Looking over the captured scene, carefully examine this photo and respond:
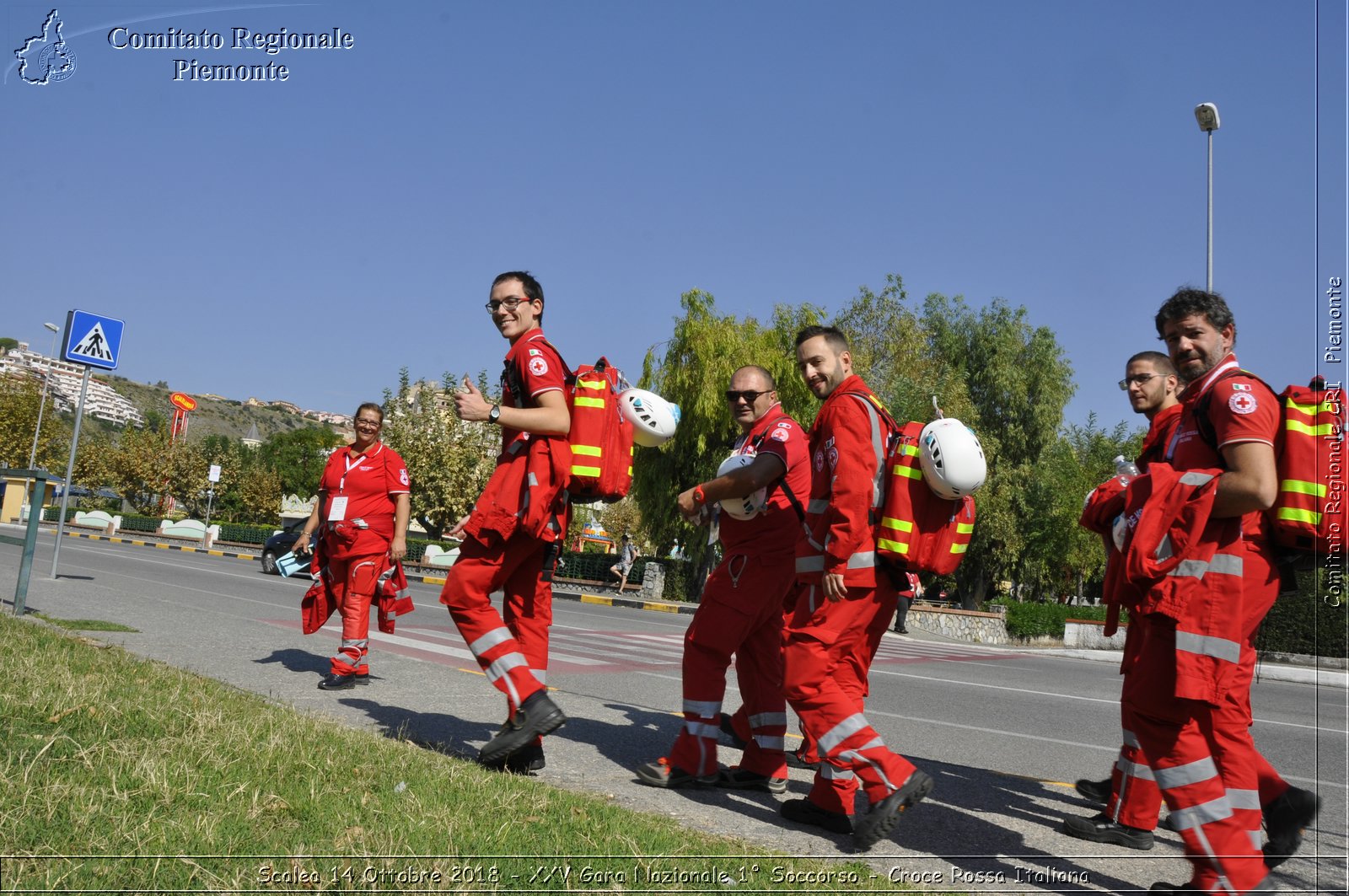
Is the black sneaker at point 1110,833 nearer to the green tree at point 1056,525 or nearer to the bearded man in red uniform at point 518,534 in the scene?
the bearded man in red uniform at point 518,534

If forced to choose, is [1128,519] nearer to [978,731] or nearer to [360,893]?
[360,893]

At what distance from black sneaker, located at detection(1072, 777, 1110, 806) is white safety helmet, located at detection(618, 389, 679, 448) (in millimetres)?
2772

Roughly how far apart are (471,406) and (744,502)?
4.46ft

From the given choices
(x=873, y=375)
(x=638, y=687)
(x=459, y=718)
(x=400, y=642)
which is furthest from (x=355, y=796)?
(x=873, y=375)

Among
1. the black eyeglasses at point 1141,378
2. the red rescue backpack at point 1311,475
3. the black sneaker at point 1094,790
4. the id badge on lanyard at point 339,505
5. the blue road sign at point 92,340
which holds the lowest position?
the black sneaker at point 1094,790

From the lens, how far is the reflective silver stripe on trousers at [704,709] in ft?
15.1

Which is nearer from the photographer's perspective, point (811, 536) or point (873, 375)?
point (811, 536)

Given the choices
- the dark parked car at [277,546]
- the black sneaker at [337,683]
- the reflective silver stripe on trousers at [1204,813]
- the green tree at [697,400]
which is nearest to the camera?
the reflective silver stripe on trousers at [1204,813]

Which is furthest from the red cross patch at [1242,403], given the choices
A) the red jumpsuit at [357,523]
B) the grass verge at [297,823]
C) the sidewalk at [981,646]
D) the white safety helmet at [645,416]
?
the sidewalk at [981,646]

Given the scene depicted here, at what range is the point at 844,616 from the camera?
3.91m

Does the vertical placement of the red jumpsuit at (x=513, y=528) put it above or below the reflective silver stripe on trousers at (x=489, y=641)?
above

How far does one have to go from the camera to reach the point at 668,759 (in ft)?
15.3

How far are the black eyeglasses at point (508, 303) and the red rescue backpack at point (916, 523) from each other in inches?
78.6

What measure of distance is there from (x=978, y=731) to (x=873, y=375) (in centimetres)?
3348
